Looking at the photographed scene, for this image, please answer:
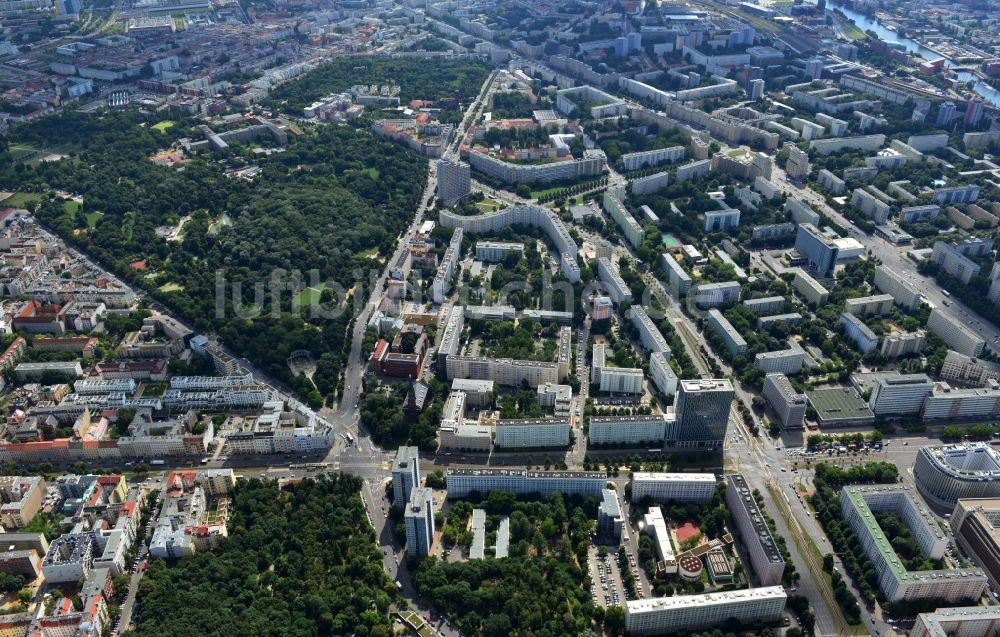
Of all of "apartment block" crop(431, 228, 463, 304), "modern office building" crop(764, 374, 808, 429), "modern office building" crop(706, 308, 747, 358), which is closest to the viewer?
"modern office building" crop(764, 374, 808, 429)

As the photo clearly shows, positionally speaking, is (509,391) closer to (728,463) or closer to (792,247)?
(728,463)

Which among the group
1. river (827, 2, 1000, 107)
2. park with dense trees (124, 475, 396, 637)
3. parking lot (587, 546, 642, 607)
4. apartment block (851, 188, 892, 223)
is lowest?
parking lot (587, 546, 642, 607)

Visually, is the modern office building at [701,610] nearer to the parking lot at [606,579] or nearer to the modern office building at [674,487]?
the parking lot at [606,579]

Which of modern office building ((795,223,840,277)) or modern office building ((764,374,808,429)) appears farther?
modern office building ((795,223,840,277))

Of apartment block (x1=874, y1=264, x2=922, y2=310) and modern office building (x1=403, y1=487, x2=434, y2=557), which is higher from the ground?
apartment block (x1=874, y1=264, x2=922, y2=310)

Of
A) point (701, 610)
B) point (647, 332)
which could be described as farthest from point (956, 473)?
point (647, 332)

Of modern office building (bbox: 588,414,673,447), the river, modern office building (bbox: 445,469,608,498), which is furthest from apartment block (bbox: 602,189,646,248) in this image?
the river

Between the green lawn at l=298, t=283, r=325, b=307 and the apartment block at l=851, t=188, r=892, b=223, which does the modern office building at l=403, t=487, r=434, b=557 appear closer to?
the green lawn at l=298, t=283, r=325, b=307
